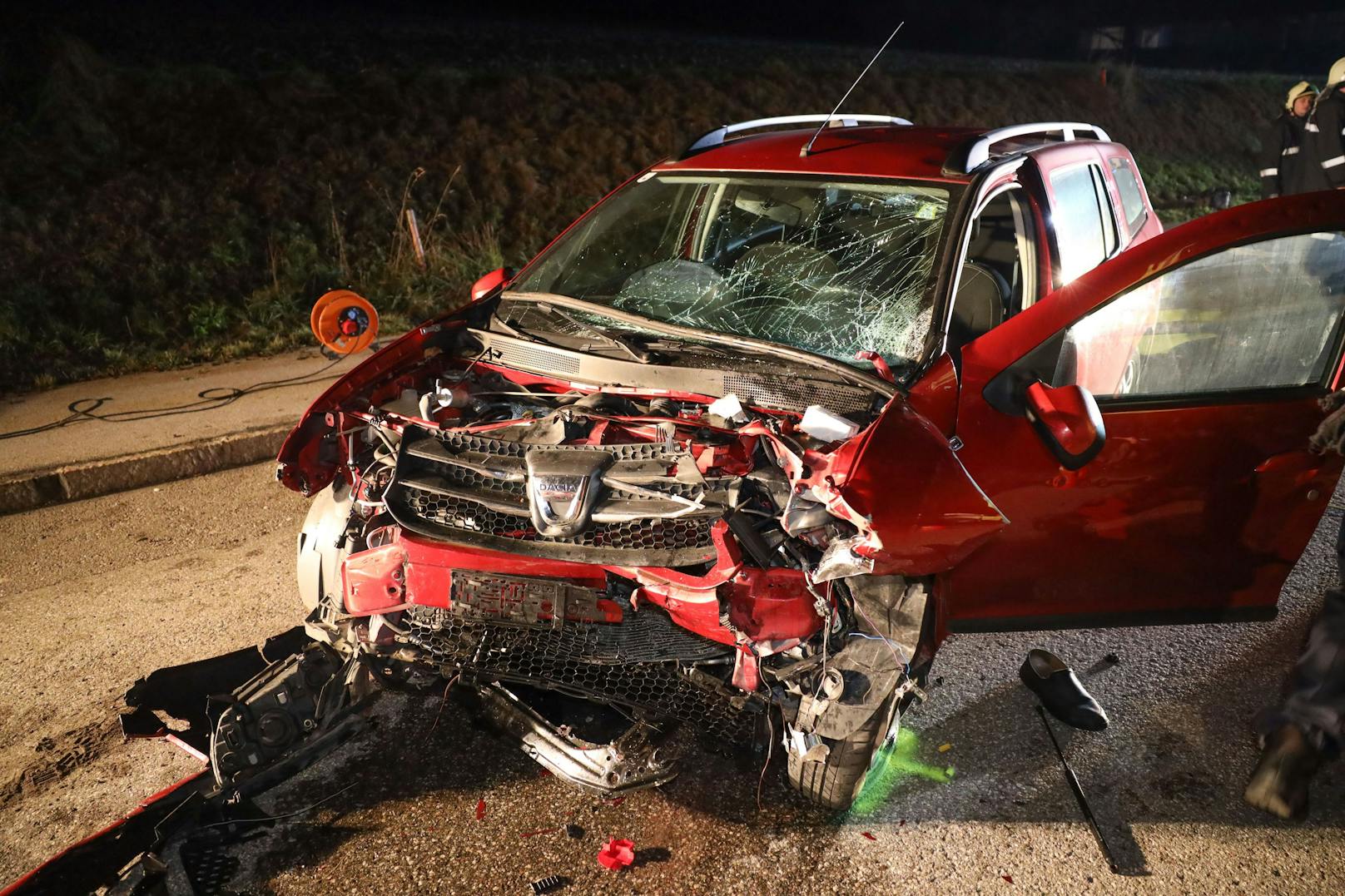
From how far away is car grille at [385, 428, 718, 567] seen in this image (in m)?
2.42

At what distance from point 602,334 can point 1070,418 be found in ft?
4.92

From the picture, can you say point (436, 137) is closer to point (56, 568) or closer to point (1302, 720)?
point (56, 568)

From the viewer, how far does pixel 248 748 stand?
2.63 m

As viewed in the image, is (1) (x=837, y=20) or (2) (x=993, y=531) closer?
(2) (x=993, y=531)

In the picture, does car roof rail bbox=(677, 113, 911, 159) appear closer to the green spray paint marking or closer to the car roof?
the car roof

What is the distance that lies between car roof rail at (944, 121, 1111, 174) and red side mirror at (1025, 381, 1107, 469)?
978 mm

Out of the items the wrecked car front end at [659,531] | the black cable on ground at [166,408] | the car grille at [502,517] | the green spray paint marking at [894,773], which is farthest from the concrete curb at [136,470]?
the green spray paint marking at [894,773]

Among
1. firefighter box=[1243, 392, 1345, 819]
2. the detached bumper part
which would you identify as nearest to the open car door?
firefighter box=[1243, 392, 1345, 819]

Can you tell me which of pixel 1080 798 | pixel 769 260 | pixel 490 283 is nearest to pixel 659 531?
pixel 769 260

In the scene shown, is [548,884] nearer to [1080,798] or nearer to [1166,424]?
[1080,798]

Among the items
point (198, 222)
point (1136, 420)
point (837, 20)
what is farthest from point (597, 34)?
point (1136, 420)

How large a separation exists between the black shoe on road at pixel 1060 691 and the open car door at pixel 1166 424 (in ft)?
1.15

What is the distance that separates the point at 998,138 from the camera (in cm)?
348

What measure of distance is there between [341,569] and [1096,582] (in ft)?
7.69
